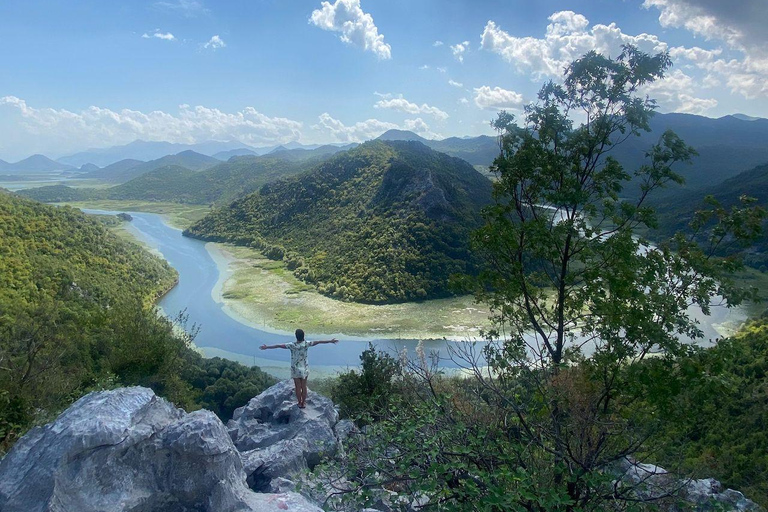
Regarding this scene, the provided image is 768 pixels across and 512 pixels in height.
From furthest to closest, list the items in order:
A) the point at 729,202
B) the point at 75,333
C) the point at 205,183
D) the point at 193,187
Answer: the point at 205,183 → the point at 193,187 → the point at 729,202 → the point at 75,333

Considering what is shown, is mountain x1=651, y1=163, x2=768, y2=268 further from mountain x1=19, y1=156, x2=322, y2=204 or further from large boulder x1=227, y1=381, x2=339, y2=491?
mountain x1=19, y1=156, x2=322, y2=204

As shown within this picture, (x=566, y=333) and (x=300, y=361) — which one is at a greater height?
(x=566, y=333)

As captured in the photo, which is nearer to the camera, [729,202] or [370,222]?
[370,222]

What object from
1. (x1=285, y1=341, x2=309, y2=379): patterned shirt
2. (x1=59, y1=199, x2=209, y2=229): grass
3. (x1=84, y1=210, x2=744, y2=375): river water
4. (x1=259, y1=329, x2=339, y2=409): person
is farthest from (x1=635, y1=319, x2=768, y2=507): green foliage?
(x1=59, y1=199, x2=209, y2=229): grass

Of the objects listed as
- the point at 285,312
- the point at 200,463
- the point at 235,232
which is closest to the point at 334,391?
the point at 200,463

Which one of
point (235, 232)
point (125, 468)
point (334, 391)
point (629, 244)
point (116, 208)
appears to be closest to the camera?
point (629, 244)

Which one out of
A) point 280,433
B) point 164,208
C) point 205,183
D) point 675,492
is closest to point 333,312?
point 280,433

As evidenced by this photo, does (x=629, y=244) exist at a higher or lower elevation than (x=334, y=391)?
higher

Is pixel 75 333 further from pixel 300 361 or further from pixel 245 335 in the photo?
pixel 245 335

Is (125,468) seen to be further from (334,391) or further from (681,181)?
(334,391)
